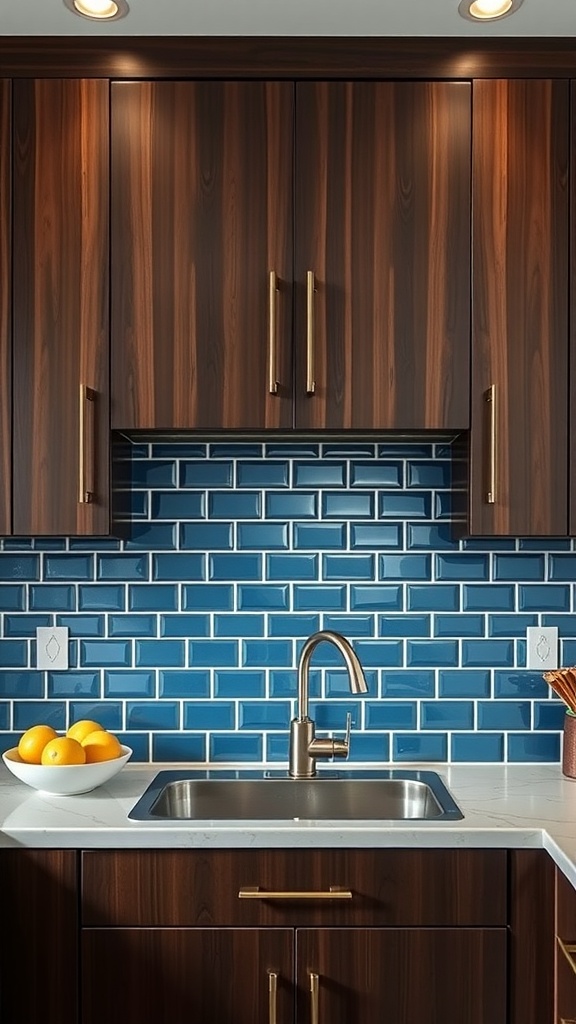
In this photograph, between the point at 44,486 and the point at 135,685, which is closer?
the point at 44,486

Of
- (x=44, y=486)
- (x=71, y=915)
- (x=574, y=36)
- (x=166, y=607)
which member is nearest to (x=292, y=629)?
(x=166, y=607)

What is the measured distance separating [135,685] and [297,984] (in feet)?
2.82

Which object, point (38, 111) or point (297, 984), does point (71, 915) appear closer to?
point (297, 984)

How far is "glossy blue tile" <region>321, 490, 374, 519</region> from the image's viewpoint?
8.30 feet

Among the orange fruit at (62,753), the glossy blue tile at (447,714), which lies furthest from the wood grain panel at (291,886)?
the glossy blue tile at (447,714)

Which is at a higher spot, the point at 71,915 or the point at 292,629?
the point at 292,629

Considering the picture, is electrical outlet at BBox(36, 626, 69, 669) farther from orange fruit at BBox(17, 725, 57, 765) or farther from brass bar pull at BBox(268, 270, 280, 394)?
brass bar pull at BBox(268, 270, 280, 394)

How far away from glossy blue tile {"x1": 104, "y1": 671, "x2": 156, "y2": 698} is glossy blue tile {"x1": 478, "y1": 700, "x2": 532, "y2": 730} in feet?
2.72

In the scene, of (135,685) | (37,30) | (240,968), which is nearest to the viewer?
(240,968)

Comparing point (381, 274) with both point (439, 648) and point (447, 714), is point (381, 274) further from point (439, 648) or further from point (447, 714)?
point (447, 714)

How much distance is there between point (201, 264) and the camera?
2217mm

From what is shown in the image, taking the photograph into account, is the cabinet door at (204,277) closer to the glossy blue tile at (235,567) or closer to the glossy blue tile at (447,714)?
the glossy blue tile at (235,567)

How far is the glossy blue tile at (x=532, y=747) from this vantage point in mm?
2506

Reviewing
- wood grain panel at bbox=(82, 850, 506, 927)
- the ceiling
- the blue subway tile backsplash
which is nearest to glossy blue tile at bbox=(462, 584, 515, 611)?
the blue subway tile backsplash
